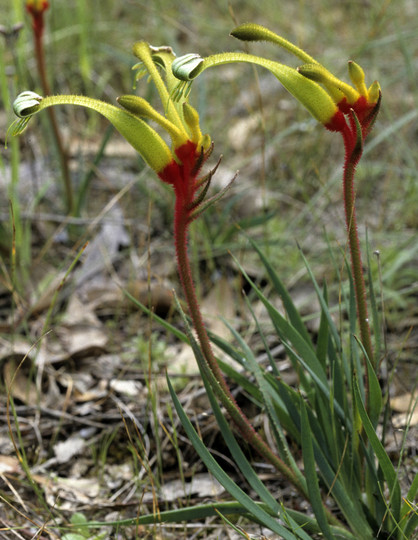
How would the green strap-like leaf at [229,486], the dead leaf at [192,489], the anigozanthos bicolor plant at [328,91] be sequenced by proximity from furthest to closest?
the dead leaf at [192,489], the green strap-like leaf at [229,486], the anigozanthos bicolor plant at [328,91]

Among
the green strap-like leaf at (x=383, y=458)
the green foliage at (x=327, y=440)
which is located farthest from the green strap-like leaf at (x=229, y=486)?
the green strap-like leaf at (x=383, y=458)

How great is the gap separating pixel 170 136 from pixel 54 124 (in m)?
1.53

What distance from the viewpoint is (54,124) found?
2.48 m

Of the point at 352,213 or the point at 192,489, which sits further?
the point at 192,489

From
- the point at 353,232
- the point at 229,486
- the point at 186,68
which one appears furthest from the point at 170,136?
the point at 229,486

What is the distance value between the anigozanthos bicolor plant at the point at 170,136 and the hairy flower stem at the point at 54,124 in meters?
1.24

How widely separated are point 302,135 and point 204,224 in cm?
83

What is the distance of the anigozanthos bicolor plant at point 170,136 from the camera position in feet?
3.41

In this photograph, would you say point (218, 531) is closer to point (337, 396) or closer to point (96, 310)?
point (337, 396)

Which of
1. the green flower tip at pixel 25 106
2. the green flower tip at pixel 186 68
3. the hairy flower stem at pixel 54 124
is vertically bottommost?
the hairy flower stem at pixel 54 124

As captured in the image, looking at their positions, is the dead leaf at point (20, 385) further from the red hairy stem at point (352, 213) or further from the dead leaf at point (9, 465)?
the red hairy stem at point (352, 213)

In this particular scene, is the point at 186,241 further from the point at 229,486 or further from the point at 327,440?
the point at 327,440

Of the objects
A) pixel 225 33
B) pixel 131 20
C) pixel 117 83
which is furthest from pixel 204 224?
pixel 131 20

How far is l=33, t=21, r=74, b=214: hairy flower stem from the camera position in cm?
233
